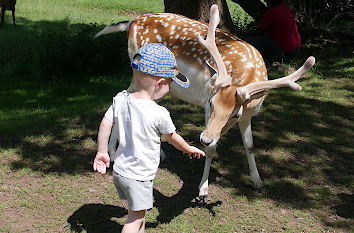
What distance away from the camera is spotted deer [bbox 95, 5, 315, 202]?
3.96 meters

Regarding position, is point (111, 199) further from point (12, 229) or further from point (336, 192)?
point (336, 192)

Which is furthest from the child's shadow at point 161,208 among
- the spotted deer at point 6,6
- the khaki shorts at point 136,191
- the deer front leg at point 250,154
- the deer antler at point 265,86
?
the spotted deer at point 6,6

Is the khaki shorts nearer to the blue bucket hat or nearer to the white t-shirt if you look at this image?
the white t-shirt

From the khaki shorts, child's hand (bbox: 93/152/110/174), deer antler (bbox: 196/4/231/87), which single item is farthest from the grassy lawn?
deer antler (bbox: 196/4/231/87)

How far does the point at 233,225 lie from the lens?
4.28 metres

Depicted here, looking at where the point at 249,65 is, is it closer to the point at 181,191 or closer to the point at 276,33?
the point at 181,191

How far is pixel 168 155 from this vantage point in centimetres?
558

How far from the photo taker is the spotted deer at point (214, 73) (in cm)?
396

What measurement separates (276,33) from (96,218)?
4993mm

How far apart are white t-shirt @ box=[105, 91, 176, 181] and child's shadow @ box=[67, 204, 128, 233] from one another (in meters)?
1.12

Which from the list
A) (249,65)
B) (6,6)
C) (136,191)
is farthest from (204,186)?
(6,6)

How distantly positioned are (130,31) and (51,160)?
174 cm

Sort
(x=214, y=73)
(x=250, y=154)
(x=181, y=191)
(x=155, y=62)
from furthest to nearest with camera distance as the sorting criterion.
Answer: (x=250, y=154) < (x=181, y=191) < (x=214, y=73) < (x=155, y=62)

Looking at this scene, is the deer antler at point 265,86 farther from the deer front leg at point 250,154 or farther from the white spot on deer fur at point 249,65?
the deer front leg at point 250,154
